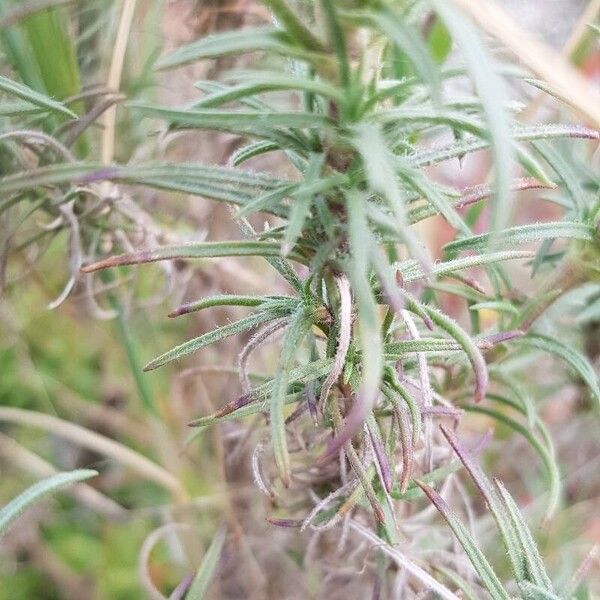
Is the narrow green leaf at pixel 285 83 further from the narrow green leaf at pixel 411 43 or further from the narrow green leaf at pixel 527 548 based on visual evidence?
the narrow green leaf at pixel 527 548

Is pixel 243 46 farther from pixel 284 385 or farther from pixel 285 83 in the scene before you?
pixel 284 385

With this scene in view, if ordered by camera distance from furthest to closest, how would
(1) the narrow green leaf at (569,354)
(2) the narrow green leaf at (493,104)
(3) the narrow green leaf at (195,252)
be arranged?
(1) the narrow green leaf at (569,354)
(3) the narrow green leaf at (195,252)
(2) the narrow green leaf at (493,104)

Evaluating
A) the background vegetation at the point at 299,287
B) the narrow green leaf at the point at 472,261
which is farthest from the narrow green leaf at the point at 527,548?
the narrow green leaf at the point at 472,261

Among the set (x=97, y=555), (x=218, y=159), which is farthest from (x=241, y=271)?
(x=97, y=555)

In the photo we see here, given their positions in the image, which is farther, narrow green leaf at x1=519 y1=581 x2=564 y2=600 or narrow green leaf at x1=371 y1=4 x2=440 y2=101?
narrow green leaf at x1=519 y1=581 x2=564 y2=600

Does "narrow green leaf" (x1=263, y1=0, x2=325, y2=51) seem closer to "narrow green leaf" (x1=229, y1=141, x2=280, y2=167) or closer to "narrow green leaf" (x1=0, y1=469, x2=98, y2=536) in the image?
"narrow green leaf" (x1=229, y1=141, x2=280, y2=167)

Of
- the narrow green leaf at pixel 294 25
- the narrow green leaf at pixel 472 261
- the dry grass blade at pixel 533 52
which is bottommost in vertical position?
the narrow green leaf at pixel 472 261

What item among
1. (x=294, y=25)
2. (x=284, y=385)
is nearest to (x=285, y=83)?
(x=294, y=25)

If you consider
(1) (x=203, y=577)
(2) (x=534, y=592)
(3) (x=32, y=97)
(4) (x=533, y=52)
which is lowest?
(1) (x=203, y=577)

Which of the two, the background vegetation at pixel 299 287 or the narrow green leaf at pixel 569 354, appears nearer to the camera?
the background vegetation at pixel 299 287

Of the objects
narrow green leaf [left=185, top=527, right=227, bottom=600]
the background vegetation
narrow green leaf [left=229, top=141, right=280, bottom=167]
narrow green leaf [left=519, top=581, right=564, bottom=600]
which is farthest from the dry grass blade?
narrow green leaf [left=185, top=527, right=227, bottom=600]

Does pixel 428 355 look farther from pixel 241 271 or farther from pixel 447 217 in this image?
pixel 241 271
